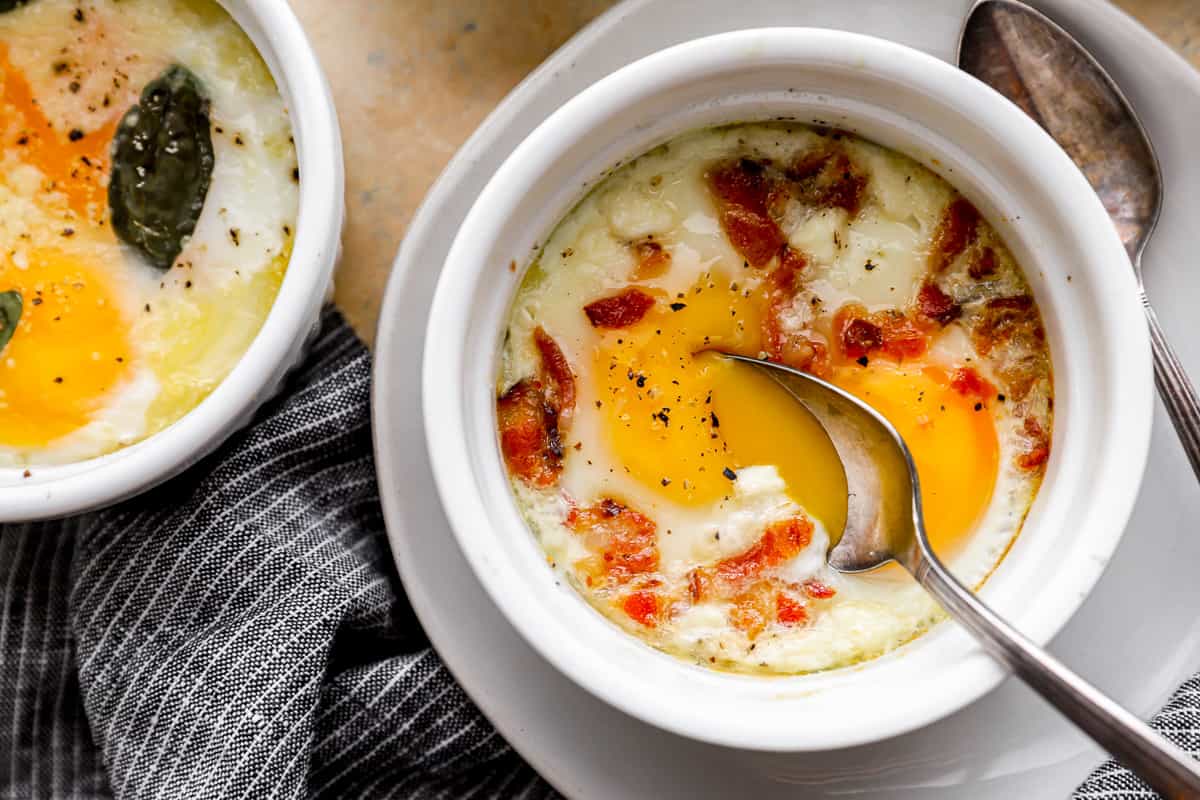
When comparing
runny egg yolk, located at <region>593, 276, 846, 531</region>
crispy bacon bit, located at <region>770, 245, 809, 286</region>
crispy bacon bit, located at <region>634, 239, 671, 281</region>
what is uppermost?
crispy bacon bit, located at <region>770, 245, 809, 286</region>

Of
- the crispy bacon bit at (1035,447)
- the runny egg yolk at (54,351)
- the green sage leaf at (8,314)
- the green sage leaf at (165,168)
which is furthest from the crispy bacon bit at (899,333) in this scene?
the green sage leaf at (8,314)

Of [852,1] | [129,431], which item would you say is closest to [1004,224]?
[852,1]

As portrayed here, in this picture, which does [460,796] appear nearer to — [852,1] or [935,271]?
[935,271]

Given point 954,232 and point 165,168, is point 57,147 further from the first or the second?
point 954,232

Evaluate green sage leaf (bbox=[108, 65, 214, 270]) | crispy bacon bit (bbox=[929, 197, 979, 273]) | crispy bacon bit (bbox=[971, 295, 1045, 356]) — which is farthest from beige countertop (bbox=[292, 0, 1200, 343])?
crispy bacon bit (bbox=[971, 295, 1045, 356])

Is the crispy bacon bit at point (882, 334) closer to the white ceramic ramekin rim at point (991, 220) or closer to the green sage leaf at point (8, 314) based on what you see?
the white ceramic ramekin rim at point (991, 220)

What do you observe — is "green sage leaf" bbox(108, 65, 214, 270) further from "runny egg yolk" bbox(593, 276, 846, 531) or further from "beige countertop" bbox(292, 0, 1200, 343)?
"runny egg yolk" bbox(593, 276, 846, 531)
